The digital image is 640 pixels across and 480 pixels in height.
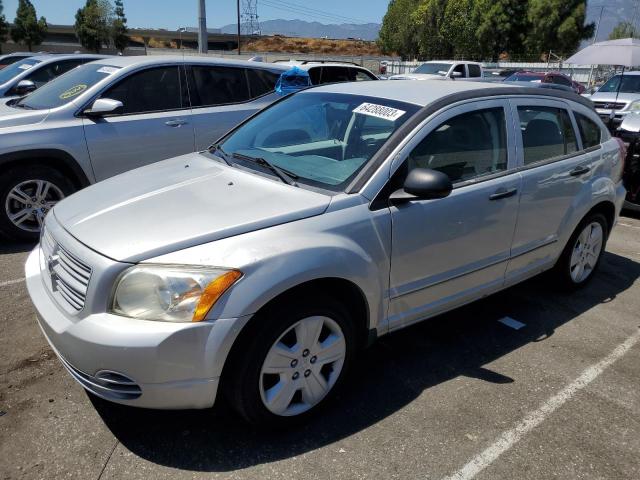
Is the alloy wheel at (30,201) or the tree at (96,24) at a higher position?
the tree at (96,24)

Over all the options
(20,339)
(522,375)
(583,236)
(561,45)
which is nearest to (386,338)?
(522,375)

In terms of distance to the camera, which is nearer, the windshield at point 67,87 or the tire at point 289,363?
the tire at point 289,363

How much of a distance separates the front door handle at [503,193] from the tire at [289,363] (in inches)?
50.5

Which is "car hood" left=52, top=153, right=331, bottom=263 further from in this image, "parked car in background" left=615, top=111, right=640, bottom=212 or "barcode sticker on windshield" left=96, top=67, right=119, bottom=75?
"parked car in background" left=615, top=111, right=640, bottom=212

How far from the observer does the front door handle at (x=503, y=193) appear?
10.6ft

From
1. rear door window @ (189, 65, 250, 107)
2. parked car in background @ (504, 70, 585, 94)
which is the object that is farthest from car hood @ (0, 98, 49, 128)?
parked car in background @ (504, 70, 585, 94)

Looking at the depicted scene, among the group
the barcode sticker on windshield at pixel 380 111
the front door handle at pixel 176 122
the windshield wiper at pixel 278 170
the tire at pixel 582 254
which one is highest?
the barcode sticker on windshield at pixel 380 111

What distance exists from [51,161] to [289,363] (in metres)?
3.81

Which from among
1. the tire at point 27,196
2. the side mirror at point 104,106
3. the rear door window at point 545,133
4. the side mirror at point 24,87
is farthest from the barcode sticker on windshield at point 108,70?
the rear door window at point 545,133

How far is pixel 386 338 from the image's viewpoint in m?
3.59

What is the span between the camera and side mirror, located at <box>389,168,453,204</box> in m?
2.64

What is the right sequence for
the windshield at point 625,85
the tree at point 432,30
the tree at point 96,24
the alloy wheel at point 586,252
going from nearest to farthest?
the alloy wheel at point 586,252, the windshield at point 625,85, the tree at point 432,30, the tree at point 96,24

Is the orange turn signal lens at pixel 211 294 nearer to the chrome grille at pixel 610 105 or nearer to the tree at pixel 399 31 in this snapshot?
the chrome grille at pixel 610 105

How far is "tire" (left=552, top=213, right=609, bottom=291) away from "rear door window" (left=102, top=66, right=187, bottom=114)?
4158 millimetres
